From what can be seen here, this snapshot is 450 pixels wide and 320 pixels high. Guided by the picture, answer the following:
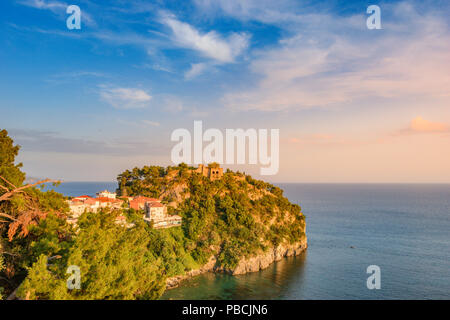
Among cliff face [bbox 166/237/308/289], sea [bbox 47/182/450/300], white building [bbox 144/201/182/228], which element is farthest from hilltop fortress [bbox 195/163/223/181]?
sea [bbox 47/182/450/300]

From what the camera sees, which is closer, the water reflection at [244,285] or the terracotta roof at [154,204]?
the water reflection at [244,285]

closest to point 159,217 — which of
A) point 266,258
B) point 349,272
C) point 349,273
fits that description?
point 266,258

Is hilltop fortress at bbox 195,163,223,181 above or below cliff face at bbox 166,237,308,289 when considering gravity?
above

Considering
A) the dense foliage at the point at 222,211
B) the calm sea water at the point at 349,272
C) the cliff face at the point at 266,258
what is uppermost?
the dense foliage at the point at 222,211

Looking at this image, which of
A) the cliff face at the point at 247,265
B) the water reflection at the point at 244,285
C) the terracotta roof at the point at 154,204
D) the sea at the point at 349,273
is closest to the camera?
the water reflection at the point at 244,285

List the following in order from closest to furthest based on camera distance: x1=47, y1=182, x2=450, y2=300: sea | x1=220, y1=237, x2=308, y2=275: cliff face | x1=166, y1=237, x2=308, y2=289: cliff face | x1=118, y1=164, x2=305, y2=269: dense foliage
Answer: x1=47, y1=182, x2=450, y2=300: sea < x1=166, y1=237, x2=308, y2=289: cliff face < x1=220, y1=237, x2=308, y2=275: cliff face < x1=118, y1=164, x2=305, y2=269: dense foliage

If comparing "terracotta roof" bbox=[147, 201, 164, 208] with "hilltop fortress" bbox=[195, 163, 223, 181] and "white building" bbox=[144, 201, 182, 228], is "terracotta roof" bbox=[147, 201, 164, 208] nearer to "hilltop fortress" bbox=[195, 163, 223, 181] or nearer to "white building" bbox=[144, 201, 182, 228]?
"white building" bbox=[144, 201, 182, 228]

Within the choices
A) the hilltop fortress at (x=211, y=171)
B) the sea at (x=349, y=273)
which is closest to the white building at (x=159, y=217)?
the sea at (x=349, y=273)

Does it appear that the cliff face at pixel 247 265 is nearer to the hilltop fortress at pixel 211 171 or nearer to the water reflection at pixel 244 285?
the water reflection at pixel 244 285
